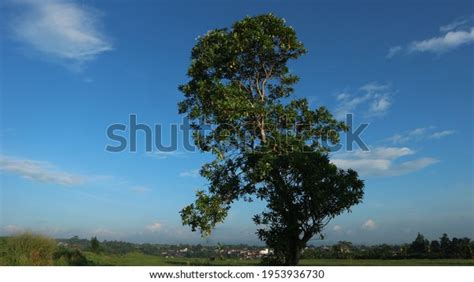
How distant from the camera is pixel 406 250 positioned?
1106 inches

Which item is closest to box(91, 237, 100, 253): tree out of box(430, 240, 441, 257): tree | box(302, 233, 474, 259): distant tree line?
box(302, 233, 474, 259): distant tree line

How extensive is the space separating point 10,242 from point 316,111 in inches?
548

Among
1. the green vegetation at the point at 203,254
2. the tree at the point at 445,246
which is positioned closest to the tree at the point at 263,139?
the green vegetation at the point at 203,254

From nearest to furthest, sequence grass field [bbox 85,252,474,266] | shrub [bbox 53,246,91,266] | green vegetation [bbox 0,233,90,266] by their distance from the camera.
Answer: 1. green vegetation [bbox 0,233,90,266]
2. shrub [bbox 53,246,91,266]
3. grass field [bbox 85,252,474,266]

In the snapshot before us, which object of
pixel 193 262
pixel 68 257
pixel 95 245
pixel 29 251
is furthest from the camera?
pixel 95 245

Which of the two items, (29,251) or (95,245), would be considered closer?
(29,251)

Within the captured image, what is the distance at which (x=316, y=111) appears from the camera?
2209 centimetres

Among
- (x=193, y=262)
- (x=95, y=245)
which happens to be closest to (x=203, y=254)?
(x=193, y=262)

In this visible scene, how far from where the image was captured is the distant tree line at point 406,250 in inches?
1047

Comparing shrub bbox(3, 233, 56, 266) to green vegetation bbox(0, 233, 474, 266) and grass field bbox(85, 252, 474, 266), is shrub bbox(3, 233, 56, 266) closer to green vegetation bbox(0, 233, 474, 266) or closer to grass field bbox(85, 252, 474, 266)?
green vegetation bbox(0, 233, 474, 266)

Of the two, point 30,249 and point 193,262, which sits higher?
point 30,249

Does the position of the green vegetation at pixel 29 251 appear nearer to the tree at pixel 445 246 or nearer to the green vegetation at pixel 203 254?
the green vegetation at pixel 203 254

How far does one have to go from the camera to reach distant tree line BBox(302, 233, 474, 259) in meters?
26.6

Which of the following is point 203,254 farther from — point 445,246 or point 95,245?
point 445,246
